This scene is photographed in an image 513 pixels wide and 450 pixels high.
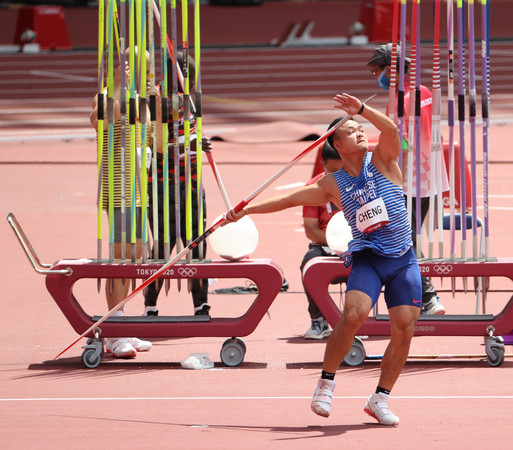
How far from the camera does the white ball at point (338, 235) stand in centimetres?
854

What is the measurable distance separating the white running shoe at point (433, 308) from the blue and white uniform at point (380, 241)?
81.1 inches

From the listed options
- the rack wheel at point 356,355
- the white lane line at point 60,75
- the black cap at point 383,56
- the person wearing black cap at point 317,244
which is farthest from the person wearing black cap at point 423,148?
the white lane line at point 60,75

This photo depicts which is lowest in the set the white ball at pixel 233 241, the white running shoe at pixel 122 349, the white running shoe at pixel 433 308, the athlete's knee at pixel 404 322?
the white running shoe at pixel 122 349

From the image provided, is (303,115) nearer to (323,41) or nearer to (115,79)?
(323,41)

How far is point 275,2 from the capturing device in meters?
41.5

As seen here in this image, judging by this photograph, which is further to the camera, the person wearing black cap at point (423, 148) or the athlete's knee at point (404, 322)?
the person wearing black cap at point (423, 148)

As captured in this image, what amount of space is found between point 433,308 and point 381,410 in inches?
96.0

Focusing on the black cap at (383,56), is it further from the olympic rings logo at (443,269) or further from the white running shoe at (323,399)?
the white running shoe at (323,399)

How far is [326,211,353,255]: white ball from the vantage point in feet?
28.0

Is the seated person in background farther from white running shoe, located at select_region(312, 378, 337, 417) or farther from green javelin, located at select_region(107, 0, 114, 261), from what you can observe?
white running shoe, located at select_region(312, 378, 337, 417)

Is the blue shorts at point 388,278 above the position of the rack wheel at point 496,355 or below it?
above

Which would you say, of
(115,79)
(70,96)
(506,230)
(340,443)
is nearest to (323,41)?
(70,96)

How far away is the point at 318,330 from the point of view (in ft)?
29.8

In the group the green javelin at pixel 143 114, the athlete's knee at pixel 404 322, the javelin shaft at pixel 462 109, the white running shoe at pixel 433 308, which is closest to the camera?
the athlete's knee at pixel 404 322
